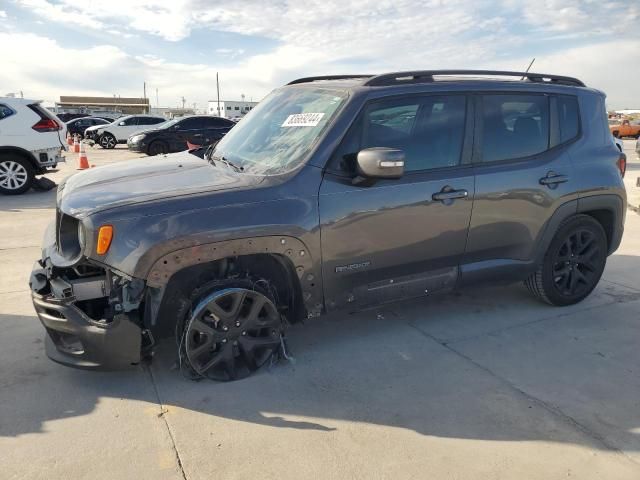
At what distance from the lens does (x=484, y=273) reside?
13.1 feet

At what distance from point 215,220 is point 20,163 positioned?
862 cm

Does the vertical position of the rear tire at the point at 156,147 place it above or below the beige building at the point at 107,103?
below

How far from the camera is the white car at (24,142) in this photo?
955 centimetres

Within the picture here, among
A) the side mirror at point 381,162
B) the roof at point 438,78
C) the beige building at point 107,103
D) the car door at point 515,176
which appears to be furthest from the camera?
the beige building at point 107,103

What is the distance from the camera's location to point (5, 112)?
9547 millimetres

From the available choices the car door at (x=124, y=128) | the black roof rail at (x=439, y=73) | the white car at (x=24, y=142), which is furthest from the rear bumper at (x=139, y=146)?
the black roof rail at (x=439, y=73)

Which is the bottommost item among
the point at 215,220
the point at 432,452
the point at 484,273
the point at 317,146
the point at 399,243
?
the point at 432,452

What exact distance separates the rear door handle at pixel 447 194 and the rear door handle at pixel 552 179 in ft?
2.58

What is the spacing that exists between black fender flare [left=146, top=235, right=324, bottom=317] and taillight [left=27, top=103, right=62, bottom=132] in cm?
848

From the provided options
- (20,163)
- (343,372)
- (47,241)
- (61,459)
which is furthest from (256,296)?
(20,163)

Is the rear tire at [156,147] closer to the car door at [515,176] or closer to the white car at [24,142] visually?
the white car at [24,142]

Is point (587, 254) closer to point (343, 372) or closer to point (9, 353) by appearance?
point (343, 372)

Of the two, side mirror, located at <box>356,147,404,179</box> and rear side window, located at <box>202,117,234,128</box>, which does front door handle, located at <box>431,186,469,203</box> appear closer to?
side mirror, located at <box>356,147,404,179</box>

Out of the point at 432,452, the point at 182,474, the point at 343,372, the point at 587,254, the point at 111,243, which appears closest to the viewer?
the point at 182,474
